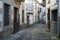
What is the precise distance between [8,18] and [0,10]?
6.54 ft

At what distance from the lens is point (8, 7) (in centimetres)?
923

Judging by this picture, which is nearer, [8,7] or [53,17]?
[8,7]

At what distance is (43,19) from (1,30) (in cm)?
1860

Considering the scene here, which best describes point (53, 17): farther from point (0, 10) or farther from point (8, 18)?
point (0, 10)

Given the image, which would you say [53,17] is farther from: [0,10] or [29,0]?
[29,0]

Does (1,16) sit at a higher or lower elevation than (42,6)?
lower

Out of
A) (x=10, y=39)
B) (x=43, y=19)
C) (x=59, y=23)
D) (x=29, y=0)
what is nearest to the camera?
(x=10, y=39)

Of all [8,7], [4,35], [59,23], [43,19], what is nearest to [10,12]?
[8,7]

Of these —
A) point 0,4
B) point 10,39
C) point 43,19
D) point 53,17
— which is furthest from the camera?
point 43,19

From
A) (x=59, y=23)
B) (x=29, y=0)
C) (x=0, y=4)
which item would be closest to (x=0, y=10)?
(x=0, y=4)

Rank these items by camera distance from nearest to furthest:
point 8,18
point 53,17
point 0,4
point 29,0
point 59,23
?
point 0,4, point 59,23, point 8,18, point 53,17, point 29,0

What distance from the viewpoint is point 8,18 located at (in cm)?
923

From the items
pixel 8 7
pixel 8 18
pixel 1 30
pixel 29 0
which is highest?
pixel 29 0

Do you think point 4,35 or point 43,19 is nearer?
point 4,35
